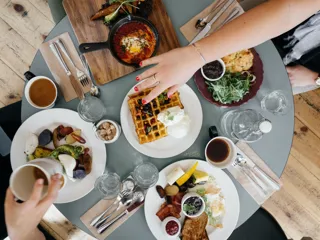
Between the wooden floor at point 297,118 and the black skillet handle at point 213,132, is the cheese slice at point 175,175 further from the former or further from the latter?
the wooden floor at point 297,118

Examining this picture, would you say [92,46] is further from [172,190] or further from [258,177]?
[258,177]

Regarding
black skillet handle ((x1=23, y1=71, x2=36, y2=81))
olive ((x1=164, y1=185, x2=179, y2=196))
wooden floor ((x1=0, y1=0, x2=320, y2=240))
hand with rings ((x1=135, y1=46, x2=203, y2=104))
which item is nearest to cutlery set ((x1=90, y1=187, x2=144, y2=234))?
olive ((x1=164, y1=185, x2=179, y2=196))

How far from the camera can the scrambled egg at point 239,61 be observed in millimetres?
1547

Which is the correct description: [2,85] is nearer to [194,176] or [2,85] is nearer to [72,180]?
[72,180]

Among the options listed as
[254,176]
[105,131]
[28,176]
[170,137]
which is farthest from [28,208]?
[254,176]

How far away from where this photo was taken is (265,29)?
1348 millimetres

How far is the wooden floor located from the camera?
245cm

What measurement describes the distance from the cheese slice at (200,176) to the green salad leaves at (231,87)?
34 centimetres

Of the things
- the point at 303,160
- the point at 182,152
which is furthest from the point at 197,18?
the point at 303,160

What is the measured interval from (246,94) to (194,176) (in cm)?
45

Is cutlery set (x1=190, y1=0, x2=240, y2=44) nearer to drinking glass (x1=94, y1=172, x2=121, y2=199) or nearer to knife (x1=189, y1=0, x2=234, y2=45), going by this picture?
knife (x1=189, y1=0, x2=234, y2=45)

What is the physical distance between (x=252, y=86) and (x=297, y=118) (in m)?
1.10

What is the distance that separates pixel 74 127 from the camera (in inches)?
62.2

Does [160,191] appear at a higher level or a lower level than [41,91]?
lower
